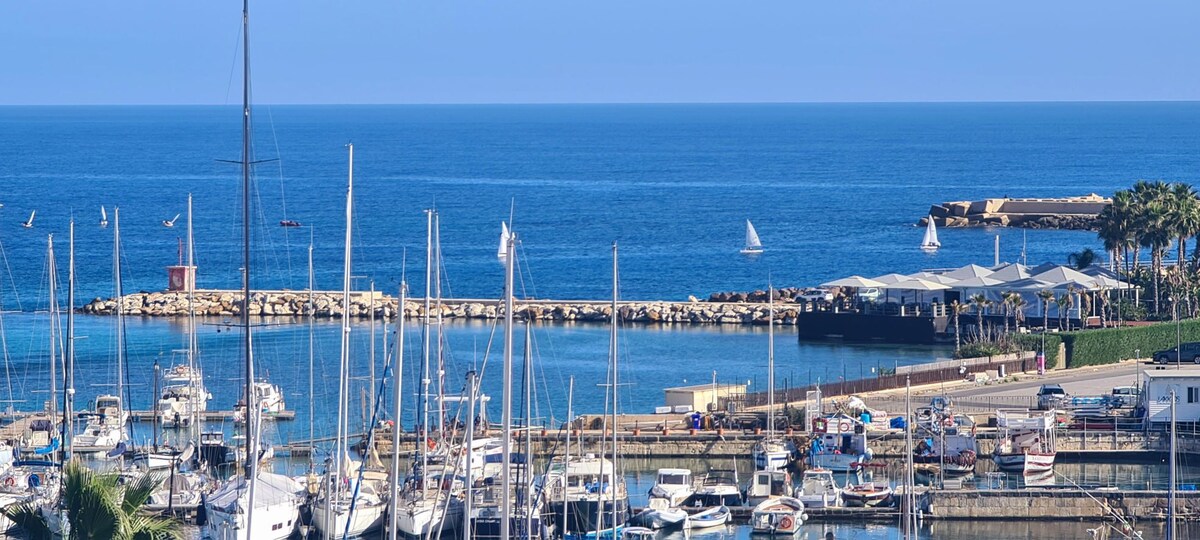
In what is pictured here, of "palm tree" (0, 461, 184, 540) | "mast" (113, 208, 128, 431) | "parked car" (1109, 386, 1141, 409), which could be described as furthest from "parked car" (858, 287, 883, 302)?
"palm tree" (0, 461, 184, 540)

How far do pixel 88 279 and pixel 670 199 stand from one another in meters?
76.6

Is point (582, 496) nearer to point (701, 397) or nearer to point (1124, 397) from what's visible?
point (701, 397)

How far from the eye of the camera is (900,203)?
16275cm

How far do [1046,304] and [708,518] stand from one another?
29.9 metres

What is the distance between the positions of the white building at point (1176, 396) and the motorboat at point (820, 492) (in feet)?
34.4

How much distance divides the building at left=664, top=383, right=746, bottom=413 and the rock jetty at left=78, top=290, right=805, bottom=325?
73.1 ft

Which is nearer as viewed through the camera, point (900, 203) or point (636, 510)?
point (636, 510)

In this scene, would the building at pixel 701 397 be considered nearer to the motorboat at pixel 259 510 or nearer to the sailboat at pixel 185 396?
the sailboat at pixel 185 396

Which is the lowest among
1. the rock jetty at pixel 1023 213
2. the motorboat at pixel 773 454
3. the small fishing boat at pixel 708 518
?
the small fishing boat at pixel 708 518

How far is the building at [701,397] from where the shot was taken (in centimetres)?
5362

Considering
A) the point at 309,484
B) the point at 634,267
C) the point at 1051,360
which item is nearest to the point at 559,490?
the point at 309,484

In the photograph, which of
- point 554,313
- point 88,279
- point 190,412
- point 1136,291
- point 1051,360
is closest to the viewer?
point 190,412

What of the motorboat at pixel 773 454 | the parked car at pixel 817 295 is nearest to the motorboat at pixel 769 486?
the motorboat at pixel 773 454

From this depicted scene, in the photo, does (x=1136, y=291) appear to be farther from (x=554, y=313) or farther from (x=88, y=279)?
(x=88, y=279)
